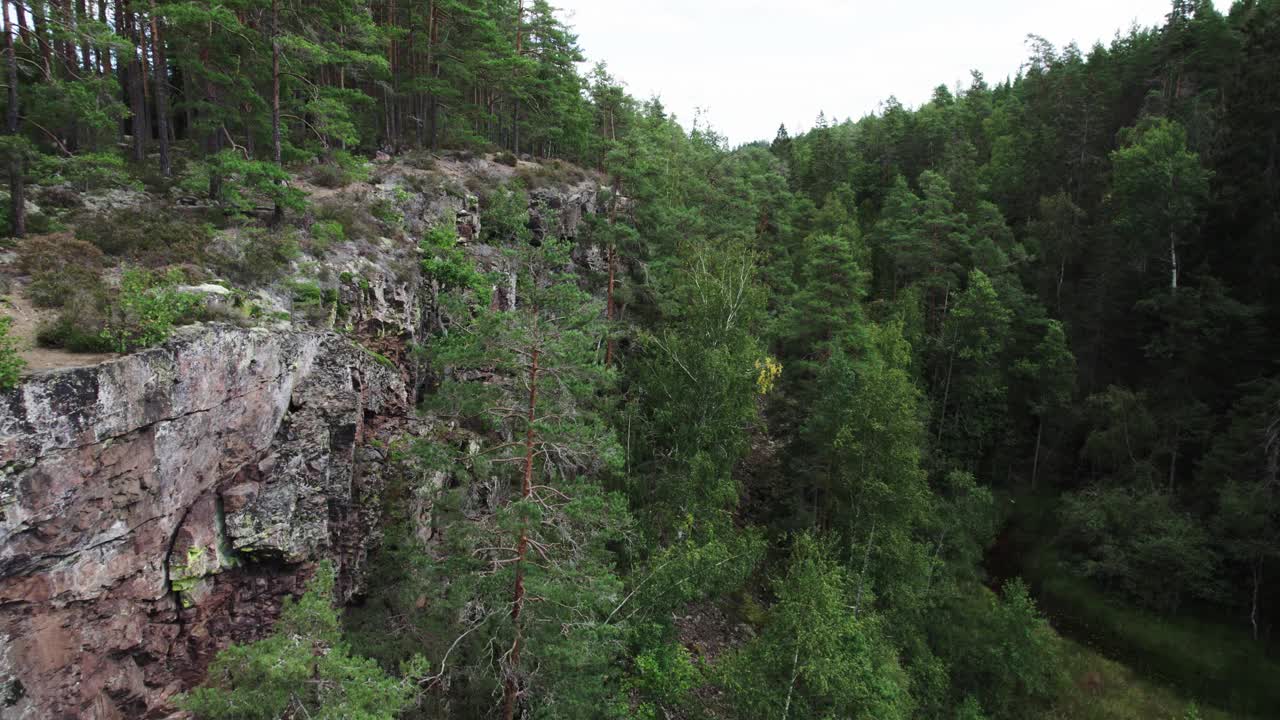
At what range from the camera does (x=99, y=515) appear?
771 cm

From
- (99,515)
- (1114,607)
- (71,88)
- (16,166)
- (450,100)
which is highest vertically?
(450,100)

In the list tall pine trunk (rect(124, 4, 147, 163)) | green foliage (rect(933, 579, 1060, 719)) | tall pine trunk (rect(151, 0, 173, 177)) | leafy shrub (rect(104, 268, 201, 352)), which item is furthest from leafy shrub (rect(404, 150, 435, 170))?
green foliage (rect(933, 579, 1060, 719))

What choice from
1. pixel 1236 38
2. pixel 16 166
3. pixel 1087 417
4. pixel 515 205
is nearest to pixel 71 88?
pixel 16 166

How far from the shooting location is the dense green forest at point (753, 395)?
11219 mm

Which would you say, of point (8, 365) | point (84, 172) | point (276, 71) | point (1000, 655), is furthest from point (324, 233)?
point (1000, 655)

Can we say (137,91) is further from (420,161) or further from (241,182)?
(420,161)

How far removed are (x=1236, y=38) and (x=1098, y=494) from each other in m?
32.6

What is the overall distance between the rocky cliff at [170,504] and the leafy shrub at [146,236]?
2.79 metres

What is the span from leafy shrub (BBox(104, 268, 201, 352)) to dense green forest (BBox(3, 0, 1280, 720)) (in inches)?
155

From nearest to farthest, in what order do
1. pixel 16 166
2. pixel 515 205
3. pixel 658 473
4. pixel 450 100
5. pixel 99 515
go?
pixel 99 515
pixel 16 166
pixel 658 473
pixel 515 205
pixel 450 100

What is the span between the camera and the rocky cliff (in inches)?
275

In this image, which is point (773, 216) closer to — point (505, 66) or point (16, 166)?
point (505, 66)

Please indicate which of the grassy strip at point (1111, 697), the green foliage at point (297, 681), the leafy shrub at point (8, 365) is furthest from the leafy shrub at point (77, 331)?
the grassy strip at point (1111, 697)

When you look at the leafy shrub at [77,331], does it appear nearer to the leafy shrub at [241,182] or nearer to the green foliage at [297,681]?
the green foliage at [297,681]
